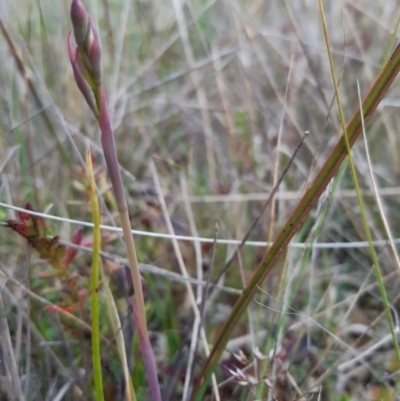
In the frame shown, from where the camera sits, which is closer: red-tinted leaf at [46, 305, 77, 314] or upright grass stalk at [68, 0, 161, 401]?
upright grass stalk at [68, 0, 161, 401]

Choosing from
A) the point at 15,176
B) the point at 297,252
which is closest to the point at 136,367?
the point at 15,176

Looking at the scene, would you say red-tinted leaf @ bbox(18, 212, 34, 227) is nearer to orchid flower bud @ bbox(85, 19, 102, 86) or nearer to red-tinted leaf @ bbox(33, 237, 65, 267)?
red-tinted leaf @ bbox(33, 237, 65, 267)

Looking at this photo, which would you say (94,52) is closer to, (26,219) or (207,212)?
(26,219)

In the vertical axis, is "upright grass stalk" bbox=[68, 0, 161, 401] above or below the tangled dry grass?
above

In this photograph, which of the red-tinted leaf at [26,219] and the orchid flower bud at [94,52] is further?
the red-tinted leaf at [26,219]

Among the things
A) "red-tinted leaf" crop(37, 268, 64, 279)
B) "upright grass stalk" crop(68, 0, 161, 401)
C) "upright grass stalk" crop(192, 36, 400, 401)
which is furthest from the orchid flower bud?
"red-tinted leaf" crop(37, 268, 64, 279)

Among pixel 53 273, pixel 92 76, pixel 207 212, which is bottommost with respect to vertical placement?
pixel 207 212

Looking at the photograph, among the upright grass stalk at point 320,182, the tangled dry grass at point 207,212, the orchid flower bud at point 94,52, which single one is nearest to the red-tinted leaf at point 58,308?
the tangled dry grass at point 207,212

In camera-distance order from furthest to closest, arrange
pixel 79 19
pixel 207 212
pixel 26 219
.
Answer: pixel 207 212 < pixel 26 219 < pixel 79 19

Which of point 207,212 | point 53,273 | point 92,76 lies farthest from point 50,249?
point 207,212

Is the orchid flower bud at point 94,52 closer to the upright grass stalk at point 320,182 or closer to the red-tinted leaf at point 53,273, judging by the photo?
the upright grass stalk at point 320,182

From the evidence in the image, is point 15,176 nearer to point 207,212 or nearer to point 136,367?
point 136,367

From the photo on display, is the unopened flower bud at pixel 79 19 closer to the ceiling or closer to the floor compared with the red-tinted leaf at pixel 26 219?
closer to the ceiling
